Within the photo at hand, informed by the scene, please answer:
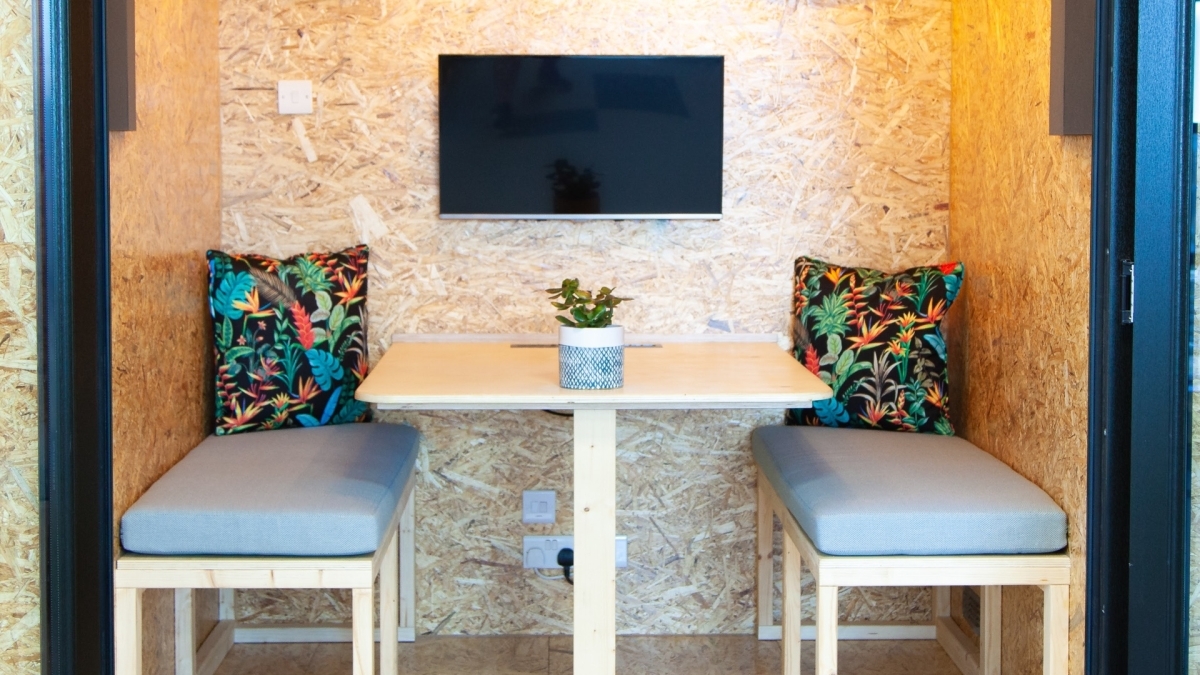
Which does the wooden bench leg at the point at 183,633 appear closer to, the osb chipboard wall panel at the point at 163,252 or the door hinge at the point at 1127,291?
the osb chipboard wall panel at the point at 163,252

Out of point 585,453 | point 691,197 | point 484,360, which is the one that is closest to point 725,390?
point 585,453

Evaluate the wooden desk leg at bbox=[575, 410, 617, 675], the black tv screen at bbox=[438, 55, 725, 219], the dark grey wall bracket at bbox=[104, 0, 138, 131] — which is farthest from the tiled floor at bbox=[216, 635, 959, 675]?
the dark grey wall bracket at bbox=[104, 0, 138, 131]

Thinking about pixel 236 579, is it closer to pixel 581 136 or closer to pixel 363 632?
pixel 363 632

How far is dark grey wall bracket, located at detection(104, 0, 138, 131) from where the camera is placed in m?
2.14

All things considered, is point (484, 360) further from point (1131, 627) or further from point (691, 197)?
point (1131, 627)

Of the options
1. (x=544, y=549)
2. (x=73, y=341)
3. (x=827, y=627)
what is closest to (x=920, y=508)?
(x=827, y=627)

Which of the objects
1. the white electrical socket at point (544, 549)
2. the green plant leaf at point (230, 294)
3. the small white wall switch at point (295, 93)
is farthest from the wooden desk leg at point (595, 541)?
the small white wall switch at point (295, 93)

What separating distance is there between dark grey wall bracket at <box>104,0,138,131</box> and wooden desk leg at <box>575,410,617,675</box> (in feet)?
3.47

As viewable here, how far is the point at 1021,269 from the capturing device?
2396mm

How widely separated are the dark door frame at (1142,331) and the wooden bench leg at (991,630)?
21.5 inches

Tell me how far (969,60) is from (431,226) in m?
1.42

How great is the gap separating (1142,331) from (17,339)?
1.91m

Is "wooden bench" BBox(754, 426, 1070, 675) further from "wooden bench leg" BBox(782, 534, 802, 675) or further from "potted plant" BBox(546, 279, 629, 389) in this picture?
"potted plant" BBox(546, 279, 629, 389)

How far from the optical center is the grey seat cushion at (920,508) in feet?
6.91
